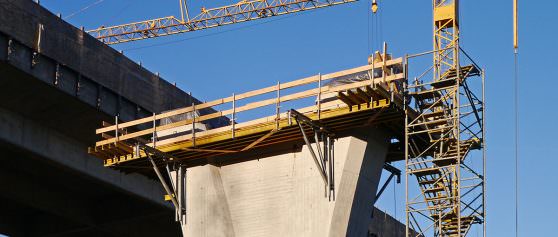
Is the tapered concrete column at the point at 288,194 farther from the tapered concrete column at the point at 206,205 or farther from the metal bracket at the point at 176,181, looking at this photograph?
the metal bracket at the point at 176,181

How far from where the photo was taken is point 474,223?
4409 centimetres

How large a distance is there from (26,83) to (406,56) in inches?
804

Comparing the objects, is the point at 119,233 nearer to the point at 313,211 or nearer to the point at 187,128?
the point at 187,128

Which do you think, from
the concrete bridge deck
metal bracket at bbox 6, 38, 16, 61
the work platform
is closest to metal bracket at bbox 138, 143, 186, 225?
the work platform

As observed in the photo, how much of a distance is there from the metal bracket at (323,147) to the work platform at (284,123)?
195mm

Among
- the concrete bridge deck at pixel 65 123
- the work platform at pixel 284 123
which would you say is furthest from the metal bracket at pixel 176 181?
the concrete bridge deck at pixel 65 123

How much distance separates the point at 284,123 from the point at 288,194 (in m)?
2.57

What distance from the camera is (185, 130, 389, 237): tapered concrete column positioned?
133ft

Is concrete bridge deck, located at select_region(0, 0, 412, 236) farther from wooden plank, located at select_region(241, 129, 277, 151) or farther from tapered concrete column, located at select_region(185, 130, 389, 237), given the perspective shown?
wooden plank, located at select_region(241, 129, 277, 151)

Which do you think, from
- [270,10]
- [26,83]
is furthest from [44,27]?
[270,10]

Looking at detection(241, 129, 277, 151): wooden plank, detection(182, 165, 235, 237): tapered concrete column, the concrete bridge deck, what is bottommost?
detection(182, 165, 235, 237): tapered concrete column

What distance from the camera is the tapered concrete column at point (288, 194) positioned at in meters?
40.5

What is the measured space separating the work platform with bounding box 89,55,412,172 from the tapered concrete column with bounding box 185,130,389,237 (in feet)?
1.98

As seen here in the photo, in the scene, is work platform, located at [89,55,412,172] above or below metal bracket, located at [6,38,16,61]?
below
